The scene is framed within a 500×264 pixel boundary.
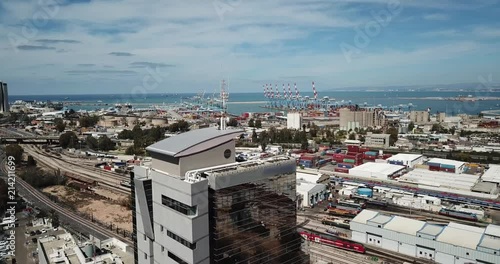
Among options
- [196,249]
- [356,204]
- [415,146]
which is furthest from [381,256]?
[415,146]

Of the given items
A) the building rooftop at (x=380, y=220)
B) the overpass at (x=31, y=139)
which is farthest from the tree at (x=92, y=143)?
the building rooftop at (x=380, y=220)

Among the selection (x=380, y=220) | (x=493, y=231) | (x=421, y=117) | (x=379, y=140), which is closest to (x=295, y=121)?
(x=379, y=140)

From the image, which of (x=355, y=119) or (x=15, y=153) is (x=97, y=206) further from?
(x=355, y=119)

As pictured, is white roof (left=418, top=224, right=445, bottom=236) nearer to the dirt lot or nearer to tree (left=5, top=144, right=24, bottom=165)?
the dirt lot

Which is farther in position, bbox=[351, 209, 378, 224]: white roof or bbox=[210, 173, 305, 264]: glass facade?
bbox=[351, 209, 378, 224]: white roof

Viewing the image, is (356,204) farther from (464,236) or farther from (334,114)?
(334,114)

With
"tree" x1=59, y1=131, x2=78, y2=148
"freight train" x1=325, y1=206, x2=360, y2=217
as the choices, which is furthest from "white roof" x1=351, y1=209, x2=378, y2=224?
"tree" x1=59, y1=131, x2=78, y2=148
